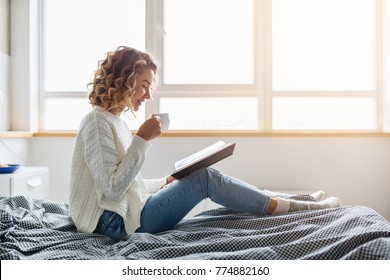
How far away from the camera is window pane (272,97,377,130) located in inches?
101

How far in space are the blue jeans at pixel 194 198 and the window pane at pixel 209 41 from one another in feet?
4.57

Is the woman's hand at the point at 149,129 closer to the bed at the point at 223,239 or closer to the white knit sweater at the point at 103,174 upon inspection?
the white knit sweater at the point at 103,174

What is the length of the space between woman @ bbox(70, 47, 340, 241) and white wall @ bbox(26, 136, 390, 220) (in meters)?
1.04

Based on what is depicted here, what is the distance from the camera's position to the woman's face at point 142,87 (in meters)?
1.38

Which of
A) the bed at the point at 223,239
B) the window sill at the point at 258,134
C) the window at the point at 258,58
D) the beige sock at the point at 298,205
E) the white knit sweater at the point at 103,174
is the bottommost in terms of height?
the bed at the point at 223,239

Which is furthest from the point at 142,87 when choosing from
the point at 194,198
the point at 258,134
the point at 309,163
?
the point at 309,163

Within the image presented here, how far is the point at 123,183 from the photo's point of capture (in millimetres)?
1174

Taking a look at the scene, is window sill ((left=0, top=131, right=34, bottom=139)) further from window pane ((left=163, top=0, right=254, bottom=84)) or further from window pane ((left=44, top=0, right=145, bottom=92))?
window pane ((left=163, top=0, right=254, bottom=84))

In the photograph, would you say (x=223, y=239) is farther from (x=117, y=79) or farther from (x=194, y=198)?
(x=117, y=79)

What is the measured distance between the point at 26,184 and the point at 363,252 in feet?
5.12

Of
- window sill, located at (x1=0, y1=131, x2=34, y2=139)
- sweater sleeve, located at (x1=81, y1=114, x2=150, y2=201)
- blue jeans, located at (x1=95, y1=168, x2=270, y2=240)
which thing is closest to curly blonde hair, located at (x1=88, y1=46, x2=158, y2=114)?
sweater sleeve, located at (x1=81, y1=114, x2=150, y2=201)

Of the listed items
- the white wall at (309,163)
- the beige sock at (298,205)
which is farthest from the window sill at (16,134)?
the beige sock at (298,205)

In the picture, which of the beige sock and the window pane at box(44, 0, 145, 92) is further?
the window pane at box(44, 0, 145, 92)
